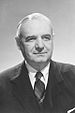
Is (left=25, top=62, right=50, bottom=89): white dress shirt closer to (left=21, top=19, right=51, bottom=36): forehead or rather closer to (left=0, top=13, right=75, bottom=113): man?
(left=0, top=13, right=75, bottom=113): man

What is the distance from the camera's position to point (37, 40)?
1062 millimetres

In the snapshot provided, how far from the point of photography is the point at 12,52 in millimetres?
1171

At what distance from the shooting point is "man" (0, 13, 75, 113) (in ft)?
3.52

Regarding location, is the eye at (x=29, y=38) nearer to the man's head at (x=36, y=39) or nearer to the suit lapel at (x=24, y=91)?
the man's head at (x=36, y=39)

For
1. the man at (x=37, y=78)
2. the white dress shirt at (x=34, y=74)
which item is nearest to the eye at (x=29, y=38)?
the man at (x=37, y=78)

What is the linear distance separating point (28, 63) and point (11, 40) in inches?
6.0

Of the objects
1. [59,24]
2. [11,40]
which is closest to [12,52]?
[11,40]

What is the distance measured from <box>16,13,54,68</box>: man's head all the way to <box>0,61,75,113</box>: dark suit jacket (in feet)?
0.22

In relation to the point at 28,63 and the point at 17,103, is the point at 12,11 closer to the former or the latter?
the point at 28,63

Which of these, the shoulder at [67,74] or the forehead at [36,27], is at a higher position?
the forehead at [36,27]

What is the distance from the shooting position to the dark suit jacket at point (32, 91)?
43.0 inches

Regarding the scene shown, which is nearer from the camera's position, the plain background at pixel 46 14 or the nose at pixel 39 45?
the nose at pixel 39 45

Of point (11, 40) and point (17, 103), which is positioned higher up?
point (11, 40)

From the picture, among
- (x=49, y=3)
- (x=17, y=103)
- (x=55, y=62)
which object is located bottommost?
(x=17, y=103)
